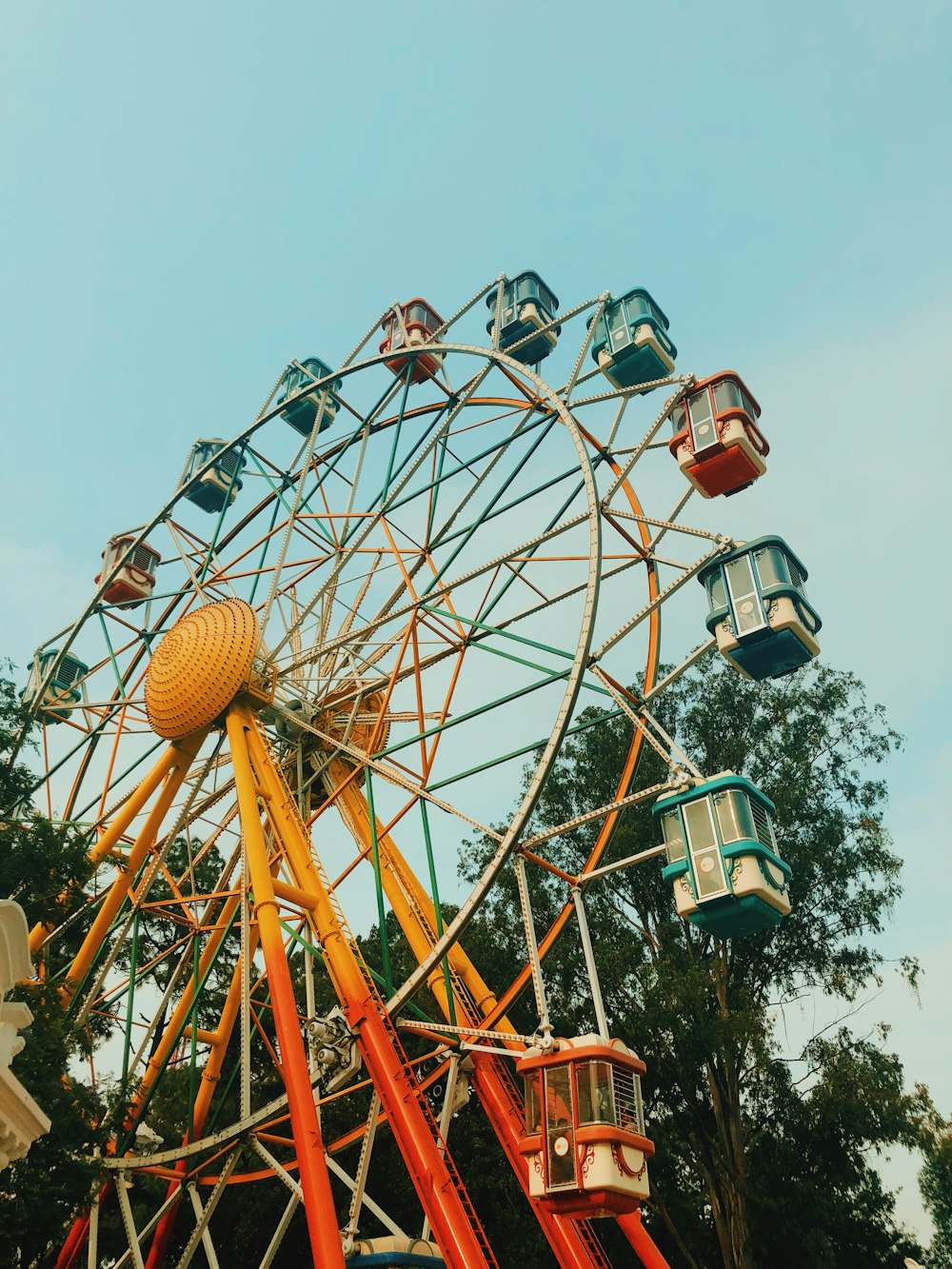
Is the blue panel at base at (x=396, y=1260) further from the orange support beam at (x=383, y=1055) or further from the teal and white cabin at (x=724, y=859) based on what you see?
the teal and white cabin at (x=724, y=859)

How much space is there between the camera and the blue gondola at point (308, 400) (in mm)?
17422

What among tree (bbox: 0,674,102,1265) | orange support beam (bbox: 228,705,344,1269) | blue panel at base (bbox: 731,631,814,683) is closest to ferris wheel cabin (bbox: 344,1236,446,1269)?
orange support beam (bbox: 228,705,344,1269)

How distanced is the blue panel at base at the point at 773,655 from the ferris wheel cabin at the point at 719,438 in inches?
80.8

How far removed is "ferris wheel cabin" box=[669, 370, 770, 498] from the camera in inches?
540

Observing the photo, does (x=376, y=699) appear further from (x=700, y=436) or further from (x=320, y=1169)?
(x=320, y=1169)

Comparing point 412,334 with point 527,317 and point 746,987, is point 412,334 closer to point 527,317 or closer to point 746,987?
point 527,317

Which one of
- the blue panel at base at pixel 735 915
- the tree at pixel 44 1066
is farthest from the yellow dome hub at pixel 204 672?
the blue panel at base at pixel 735 915

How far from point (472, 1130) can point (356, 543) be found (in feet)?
36.6

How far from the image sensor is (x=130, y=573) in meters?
19.2

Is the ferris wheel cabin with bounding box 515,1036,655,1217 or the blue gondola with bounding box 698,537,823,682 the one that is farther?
the blue gondola with bounding box 698,537,823,682

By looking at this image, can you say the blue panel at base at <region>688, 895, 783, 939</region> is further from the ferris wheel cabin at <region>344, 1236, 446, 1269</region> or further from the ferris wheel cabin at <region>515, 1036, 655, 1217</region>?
the ferris wheel cabin at <region>344, 1236, 446, 1269</region>

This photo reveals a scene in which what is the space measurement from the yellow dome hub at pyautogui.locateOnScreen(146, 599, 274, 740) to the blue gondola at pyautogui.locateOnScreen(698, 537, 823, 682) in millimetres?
5689

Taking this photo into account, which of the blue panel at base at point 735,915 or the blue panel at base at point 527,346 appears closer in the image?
the blue panel at base at point 735,915

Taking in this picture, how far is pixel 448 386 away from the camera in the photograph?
1641 cm
